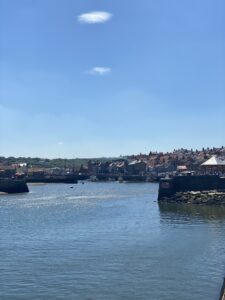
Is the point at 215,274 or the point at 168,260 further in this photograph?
the point at 168,260

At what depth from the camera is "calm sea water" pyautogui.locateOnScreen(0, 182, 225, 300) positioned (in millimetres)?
25047

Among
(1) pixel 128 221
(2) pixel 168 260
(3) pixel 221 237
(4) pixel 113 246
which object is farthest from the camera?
(1) pixel 128 221

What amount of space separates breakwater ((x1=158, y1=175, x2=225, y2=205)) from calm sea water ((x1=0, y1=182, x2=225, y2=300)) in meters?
19.1

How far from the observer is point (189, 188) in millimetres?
80500

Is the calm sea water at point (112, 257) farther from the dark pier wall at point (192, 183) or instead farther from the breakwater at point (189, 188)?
the dark pier wall at point (192, 183)

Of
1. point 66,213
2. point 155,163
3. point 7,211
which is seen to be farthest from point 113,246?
point 155,163

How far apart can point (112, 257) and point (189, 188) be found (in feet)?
164

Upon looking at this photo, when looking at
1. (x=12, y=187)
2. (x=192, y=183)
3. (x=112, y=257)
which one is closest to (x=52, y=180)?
(x=12, y=187)

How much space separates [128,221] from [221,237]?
1289 centimetres

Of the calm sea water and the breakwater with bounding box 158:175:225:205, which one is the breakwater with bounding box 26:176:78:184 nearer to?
the breakwater with bounding box 158:175:225:205

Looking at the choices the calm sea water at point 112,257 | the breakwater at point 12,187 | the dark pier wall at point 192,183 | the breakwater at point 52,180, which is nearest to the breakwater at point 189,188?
the dark pier wall at point 192,183

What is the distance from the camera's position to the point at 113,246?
35.8 meters

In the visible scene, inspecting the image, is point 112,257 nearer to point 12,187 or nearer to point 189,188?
point 189,188

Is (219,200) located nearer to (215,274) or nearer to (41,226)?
(41,226)
